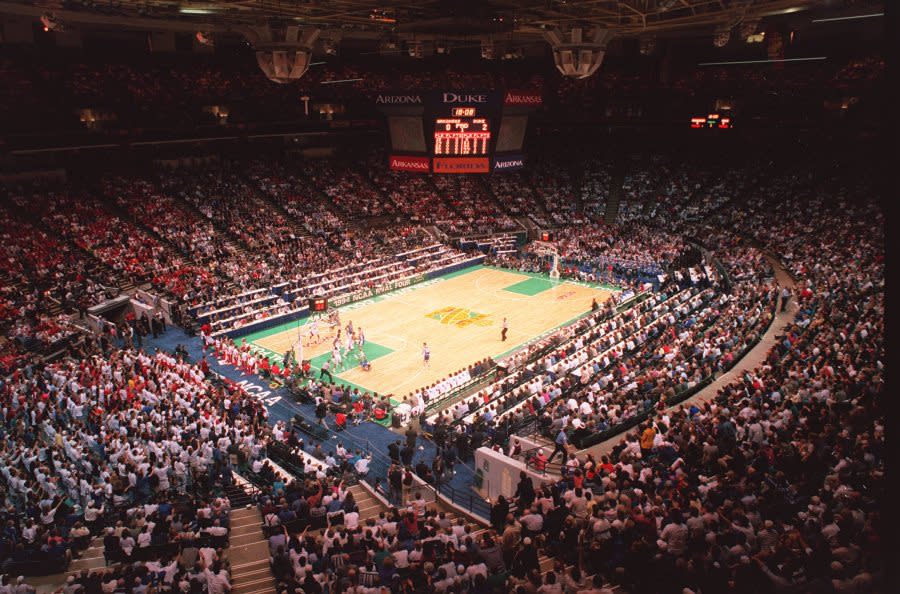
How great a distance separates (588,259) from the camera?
4316 cm

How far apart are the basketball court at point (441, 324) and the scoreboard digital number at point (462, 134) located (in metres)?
8.40

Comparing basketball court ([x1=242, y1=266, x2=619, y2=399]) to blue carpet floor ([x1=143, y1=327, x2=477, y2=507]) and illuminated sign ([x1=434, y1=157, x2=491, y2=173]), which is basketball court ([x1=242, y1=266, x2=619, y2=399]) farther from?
illuminated sign ([x1=434, y1=157, x2=491, y2=173])

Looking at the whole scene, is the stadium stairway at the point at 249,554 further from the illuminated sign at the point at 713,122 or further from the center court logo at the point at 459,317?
the illuminated sign at the point at 713,122

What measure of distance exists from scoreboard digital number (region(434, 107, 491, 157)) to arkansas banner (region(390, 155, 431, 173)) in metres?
1.08

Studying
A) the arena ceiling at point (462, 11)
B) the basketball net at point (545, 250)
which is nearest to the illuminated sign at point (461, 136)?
the basketball net at point (545, 250)

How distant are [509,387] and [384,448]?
17.5ft

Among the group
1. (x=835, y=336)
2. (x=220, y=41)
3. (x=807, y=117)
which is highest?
(x=220, y=41)

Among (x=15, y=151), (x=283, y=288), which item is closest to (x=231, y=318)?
(x=283, y=288)

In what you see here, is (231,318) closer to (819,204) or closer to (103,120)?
(103,120)

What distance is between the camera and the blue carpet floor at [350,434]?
18.6 metres

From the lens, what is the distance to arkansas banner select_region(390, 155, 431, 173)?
39062 millimetres

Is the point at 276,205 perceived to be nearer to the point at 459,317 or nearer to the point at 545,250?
the point at 459,317

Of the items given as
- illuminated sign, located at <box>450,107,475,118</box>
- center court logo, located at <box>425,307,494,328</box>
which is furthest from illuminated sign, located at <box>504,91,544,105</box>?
center court logo, located at <box>425,307,494,328</box>

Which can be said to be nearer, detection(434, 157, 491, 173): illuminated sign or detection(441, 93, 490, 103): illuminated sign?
detection(441, 93, 490, 103): illuminated sign
